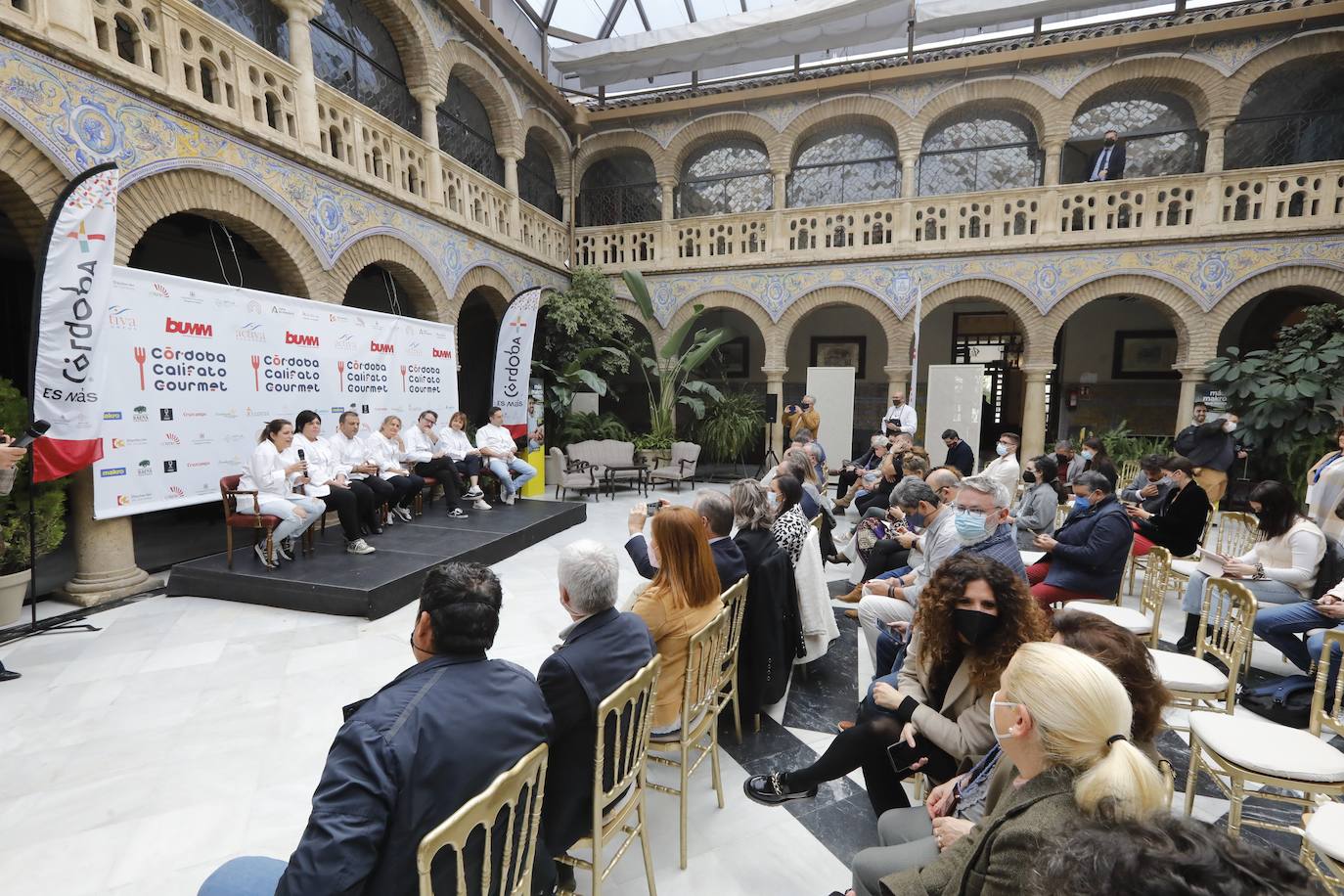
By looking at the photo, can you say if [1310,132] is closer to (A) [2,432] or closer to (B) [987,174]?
(B) [987,174]

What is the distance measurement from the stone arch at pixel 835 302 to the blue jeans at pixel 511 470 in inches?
208

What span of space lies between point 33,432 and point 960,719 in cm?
510

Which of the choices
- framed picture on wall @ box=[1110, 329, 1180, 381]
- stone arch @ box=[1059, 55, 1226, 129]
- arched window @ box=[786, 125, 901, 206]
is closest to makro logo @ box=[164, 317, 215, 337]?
arched window @ box=[786, 125, 901, 206]

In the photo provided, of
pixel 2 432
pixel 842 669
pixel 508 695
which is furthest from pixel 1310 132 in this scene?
pixel 2 432

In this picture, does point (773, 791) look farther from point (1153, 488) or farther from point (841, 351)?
point (841, 351)

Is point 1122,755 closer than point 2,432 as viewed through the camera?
Yes

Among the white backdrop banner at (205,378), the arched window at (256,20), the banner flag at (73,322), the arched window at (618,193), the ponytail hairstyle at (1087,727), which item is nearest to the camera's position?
the ponytail hairstyle at (1087,727)

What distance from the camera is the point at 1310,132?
951cm

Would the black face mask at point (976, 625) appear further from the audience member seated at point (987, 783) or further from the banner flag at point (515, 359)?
the banner flag at point (515, 359)

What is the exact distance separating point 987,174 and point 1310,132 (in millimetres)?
4517

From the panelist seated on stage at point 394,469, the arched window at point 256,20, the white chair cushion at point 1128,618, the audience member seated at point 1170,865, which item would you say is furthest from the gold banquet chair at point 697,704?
the arched window at point 256,20

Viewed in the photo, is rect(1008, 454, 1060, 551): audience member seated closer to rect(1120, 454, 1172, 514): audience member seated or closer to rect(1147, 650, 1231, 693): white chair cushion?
rect(1120, 454, 1172, 514): audience member seated

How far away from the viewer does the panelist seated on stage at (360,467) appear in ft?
19.2

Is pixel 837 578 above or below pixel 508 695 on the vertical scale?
below
